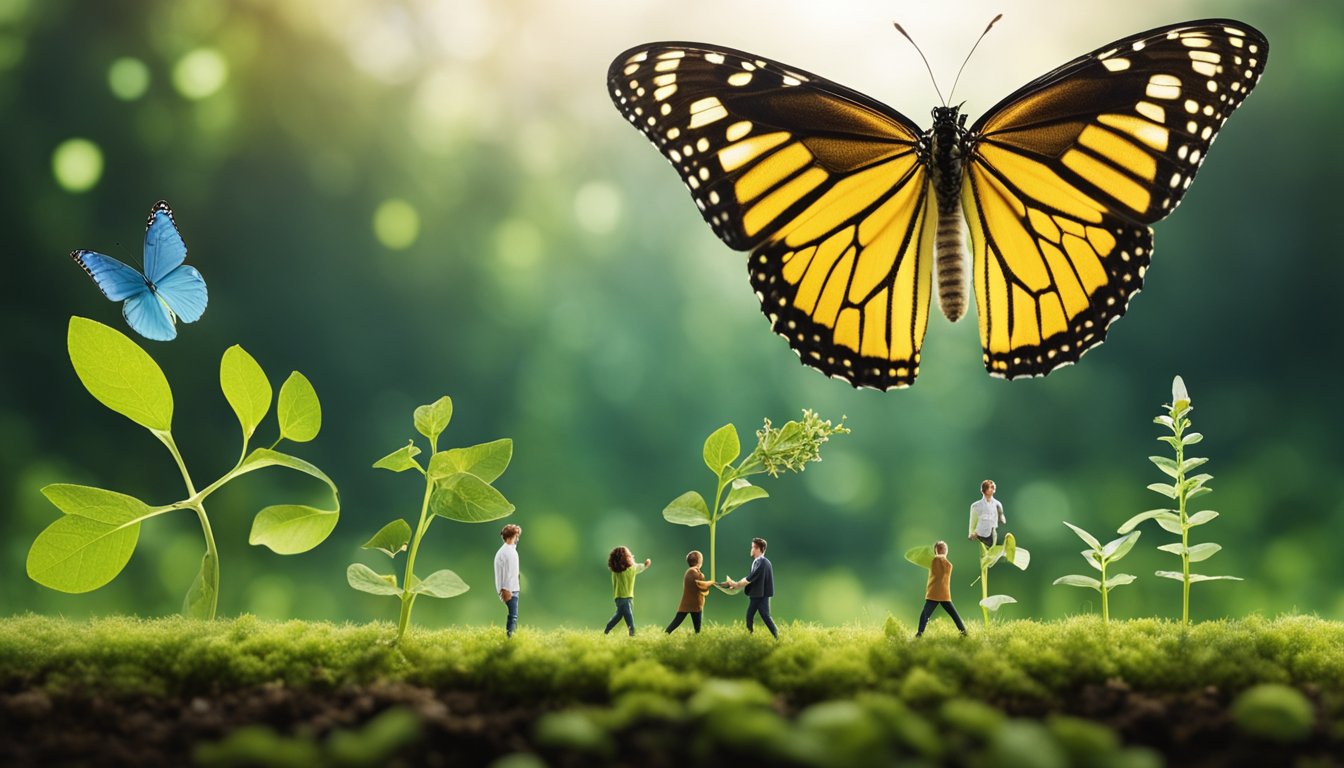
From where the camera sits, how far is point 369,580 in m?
1.94

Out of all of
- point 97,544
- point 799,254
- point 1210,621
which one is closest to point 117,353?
point 97,544

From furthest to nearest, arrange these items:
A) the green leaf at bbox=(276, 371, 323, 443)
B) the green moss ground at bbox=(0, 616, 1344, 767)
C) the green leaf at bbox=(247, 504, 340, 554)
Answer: the green leaf at bbox=(276, 371, 323, 443), the green leaf at bbox=(247, 504, 340, 554), the green moss ground at bbox=(0, 616, 1344, 767)

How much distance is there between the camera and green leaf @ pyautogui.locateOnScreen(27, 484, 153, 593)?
194 cm

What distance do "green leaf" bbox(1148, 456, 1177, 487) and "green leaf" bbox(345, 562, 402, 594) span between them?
5.28 ft

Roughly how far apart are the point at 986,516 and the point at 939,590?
0.25 m

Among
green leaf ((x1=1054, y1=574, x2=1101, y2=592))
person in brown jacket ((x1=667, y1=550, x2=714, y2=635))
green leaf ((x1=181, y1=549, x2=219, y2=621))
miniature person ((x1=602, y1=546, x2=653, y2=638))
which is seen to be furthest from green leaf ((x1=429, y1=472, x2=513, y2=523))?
green leaf ((x1=1054, y1=574, x2=1101, y2=592))

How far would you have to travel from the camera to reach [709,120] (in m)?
2.20

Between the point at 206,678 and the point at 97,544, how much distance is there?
0.47m

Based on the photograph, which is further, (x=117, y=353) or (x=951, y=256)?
(x=951, y=256)

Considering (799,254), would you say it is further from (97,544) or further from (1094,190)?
(97,544)

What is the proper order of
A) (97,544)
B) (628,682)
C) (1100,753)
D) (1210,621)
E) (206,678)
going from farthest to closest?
(1210,621)
(97,544)
(206,678)
(628,682)
(1100,753)

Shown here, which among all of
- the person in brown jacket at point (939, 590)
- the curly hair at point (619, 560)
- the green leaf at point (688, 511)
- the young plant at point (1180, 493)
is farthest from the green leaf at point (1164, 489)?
the curly hair at point (619, 560)

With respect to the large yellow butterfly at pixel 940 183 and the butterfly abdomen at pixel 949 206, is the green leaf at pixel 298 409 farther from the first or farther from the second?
the butterfly abdomen at pixel 949 206

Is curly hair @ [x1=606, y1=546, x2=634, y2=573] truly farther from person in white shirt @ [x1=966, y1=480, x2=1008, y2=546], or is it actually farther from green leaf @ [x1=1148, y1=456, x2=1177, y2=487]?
green leaf @ [x1=1148, y1=456, x2=1177, y2=487]
